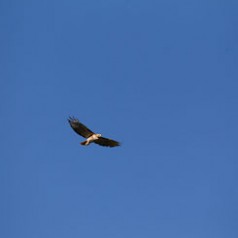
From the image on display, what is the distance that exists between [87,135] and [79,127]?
892 millimetres

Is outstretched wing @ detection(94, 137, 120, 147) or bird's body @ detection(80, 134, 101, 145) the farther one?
outstretched wing @ detection(94, 137, 120, 147)

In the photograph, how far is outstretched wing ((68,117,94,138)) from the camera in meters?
37.7

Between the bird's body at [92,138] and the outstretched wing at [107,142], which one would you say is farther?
the outstretched wing at [107,142]

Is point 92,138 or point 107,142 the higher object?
point 107,142

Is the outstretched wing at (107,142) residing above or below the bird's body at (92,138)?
above

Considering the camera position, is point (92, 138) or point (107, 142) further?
point (107, 142)

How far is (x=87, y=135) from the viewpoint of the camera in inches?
1512

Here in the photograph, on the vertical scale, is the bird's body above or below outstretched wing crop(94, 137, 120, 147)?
below

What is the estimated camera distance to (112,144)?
130 feet

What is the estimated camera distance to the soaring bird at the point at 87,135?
37719 millimetres

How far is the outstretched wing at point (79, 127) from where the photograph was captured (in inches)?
1483

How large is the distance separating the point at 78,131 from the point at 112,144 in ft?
8.66

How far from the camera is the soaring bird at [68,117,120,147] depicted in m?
37.7
